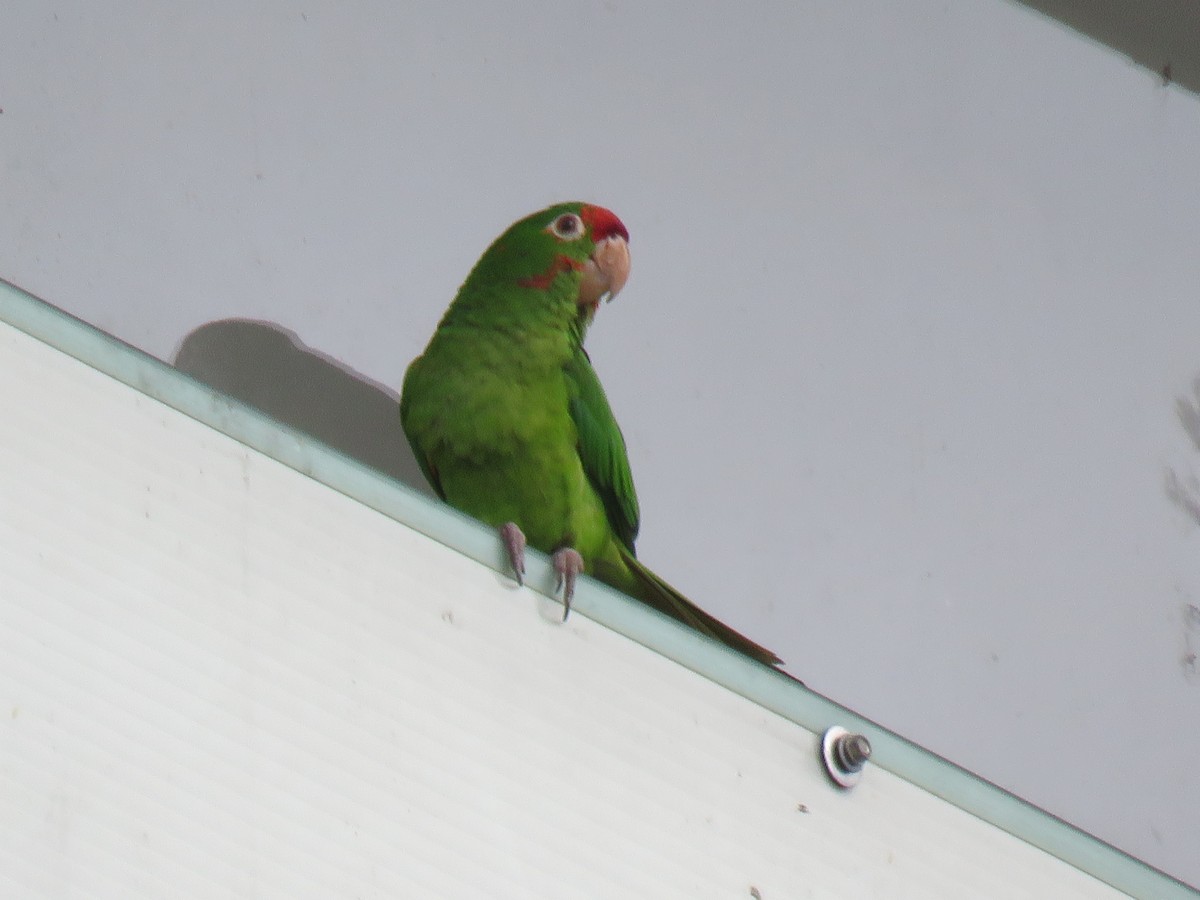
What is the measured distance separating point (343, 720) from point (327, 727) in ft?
0.04

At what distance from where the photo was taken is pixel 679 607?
149 cm

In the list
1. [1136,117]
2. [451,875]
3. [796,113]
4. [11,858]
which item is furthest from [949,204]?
[11,858]

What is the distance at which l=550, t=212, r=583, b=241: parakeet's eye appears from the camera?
1.67 metres

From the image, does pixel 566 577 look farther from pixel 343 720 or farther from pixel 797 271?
pixel 797 271

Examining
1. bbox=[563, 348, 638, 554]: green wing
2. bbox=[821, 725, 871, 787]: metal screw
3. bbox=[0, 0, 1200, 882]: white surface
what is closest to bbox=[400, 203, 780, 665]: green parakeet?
bbox=[563, 348, 638, 554]: green wing

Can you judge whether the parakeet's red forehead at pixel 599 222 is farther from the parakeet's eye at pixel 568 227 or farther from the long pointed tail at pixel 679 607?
the long pointed tail at pixel 679 607

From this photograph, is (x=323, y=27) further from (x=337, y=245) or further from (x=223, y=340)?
(x=223, y=340)

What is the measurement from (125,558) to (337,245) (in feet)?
3.30

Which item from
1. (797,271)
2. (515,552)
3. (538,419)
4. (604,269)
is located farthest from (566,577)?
(797,271)

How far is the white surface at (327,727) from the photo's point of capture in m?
0.78

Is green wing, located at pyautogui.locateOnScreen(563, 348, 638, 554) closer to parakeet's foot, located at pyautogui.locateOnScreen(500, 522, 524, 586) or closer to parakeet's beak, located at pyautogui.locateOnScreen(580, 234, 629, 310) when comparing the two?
parakeet's beak, located at pyautogui.locateOnScreen(580, 234, 629, 310)

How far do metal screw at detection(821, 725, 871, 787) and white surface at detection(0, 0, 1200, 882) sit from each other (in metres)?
0.81

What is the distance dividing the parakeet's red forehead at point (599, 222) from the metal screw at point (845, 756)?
2.69ft

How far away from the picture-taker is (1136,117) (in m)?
2.38
